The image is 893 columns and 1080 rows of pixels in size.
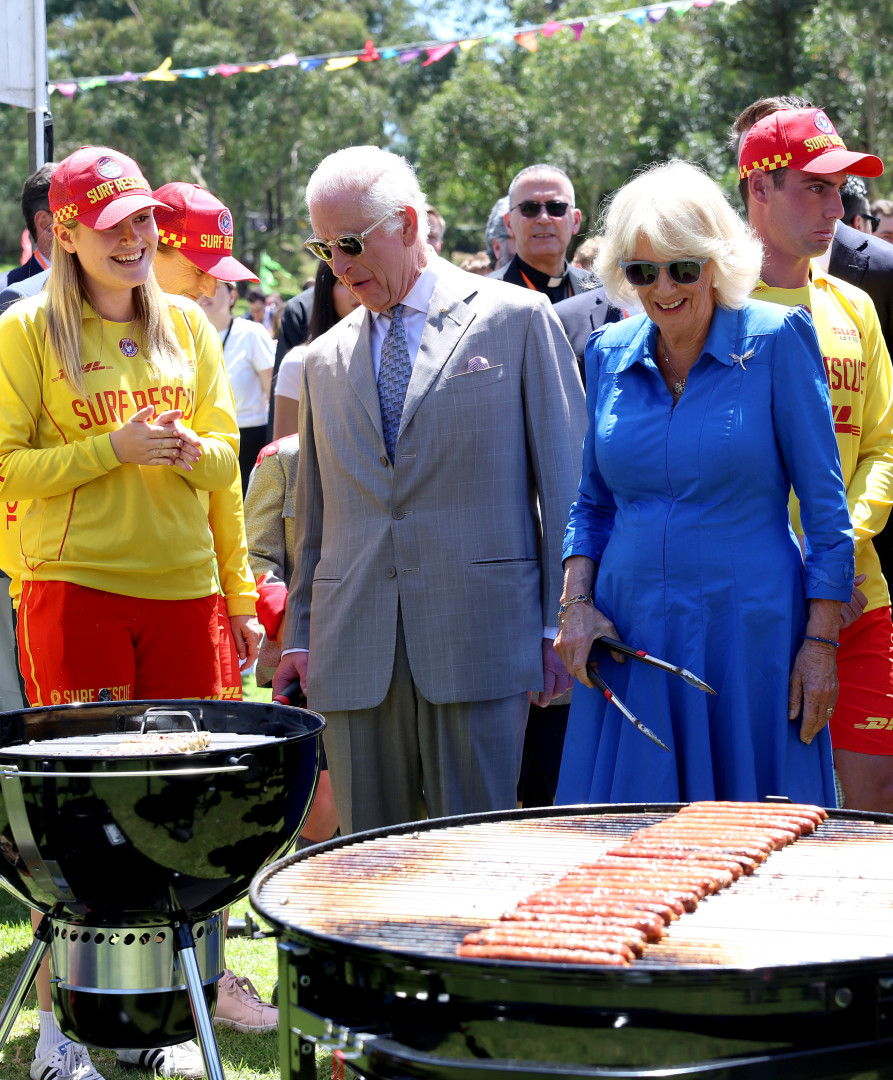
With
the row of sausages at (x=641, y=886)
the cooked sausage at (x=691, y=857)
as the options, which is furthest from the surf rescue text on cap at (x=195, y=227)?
the cooked sausage at (x=691, y=857)

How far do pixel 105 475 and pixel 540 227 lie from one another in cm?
310

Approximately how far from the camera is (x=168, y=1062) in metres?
3.39

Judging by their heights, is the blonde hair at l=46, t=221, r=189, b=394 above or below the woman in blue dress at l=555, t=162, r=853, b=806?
above

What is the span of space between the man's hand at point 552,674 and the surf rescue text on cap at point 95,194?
1.56 meters

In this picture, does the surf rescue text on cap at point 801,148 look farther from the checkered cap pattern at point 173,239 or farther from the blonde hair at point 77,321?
the checkered cap pattern at point 173,239

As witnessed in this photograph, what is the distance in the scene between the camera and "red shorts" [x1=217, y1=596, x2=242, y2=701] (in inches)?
142

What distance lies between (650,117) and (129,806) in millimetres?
33449

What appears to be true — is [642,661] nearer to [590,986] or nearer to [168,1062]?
[590,986]

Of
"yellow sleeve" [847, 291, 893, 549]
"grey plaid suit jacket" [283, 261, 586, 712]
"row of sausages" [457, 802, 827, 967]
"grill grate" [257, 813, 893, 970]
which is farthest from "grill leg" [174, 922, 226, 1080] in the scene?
"yellow sleeve" [847, 291, 893, 549]

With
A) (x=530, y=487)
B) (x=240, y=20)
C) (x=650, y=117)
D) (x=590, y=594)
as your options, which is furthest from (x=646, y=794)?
(x=240, y=20)

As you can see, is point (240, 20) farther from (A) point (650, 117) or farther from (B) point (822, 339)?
(B) point (822, 339)

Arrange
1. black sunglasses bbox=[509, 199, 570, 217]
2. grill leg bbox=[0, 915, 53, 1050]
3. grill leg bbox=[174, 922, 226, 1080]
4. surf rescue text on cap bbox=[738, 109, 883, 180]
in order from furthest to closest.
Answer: black sunglasses bbox=[509, 199, 570, 217] → surf rescue text on cap bbox=[738, 109, 883, 180] → grill leg bbox=[0, 915, 53, 1050] → grill leg bbox=[174, 922, 226, 1080]

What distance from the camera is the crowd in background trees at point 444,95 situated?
94.9 feet

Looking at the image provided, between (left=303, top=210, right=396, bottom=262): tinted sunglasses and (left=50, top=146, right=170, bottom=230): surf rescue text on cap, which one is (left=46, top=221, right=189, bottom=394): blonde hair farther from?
(left=303, top=210, right=396, bottom=262): tinted sunglasses
